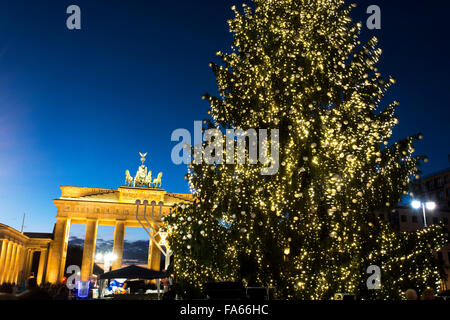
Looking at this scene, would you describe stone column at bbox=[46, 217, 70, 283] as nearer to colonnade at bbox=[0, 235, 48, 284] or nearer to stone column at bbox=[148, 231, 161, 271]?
colonnade at bbox=[0, 235, 48, 284]

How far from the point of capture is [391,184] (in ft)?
34.0

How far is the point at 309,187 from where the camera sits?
10297mm

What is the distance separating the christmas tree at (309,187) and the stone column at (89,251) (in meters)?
42.2

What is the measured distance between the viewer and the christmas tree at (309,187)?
31.8 ft

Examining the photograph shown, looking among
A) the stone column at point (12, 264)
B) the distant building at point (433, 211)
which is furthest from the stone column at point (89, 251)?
the distant building at point (433, 211)

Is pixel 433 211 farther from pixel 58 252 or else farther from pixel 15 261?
pixel 15 261

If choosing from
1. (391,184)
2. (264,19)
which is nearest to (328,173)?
(391,184)

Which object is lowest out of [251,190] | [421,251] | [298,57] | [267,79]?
[421,251]

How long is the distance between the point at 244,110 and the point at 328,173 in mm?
3686

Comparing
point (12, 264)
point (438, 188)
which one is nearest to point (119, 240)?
point (12, 264)

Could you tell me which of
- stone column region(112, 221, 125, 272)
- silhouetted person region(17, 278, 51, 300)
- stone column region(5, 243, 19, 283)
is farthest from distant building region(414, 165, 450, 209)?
silhouetted person region(17, 278, 51, 300)

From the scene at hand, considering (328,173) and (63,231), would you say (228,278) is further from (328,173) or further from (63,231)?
(63,231)
